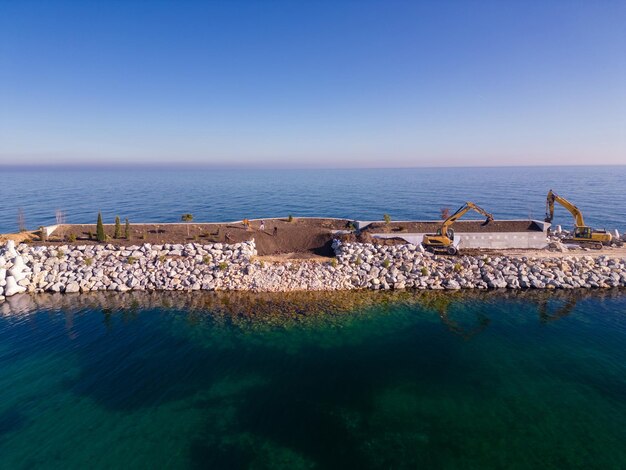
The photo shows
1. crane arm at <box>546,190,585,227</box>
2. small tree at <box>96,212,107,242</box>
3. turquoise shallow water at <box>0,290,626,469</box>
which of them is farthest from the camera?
crane arm at <box>546,190,585,227</box>

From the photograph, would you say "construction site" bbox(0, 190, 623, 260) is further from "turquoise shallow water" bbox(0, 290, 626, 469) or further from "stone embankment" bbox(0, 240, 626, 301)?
"turquoise shallow water" bbox(0, 290, 626, 469)

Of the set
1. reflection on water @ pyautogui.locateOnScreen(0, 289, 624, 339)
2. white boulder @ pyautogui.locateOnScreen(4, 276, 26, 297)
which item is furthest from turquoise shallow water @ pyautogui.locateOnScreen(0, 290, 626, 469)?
white boulder @ pyautogui.locateOnScreen(4, 276, 26, 297)

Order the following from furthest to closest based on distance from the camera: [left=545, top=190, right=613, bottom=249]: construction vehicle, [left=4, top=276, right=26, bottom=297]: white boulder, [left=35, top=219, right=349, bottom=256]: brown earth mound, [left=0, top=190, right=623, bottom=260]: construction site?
[left=545, top=190, right=613, bottom=249]: construction vehicle, [left=35, top=219, right=349, bottom=256]: brown earth mound, [left=0, top=190, right=623, bottom=260]: construction site, [left=4, top=276, right=26, bottom=297]: white boulder

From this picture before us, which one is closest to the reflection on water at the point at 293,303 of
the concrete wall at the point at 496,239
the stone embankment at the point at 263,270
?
the stone embankment at the point at 263,270

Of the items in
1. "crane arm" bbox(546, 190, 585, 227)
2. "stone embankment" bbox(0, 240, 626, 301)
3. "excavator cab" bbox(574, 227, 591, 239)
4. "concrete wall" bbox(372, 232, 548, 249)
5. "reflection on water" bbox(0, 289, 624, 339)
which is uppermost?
"crane arm" bbox(546, 190, 585, 227)

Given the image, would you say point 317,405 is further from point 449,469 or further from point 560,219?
point 560,219

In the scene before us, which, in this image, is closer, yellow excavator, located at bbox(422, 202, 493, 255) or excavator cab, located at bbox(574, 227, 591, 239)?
yellow excavator, located at bbox(422, 202, 493, 255)

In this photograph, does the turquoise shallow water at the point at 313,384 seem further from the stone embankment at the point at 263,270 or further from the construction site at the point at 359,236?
the construction site at the point at 359,236

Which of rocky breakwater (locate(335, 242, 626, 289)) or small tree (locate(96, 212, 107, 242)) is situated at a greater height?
small tree (locate(96, 212, 107, 242))
